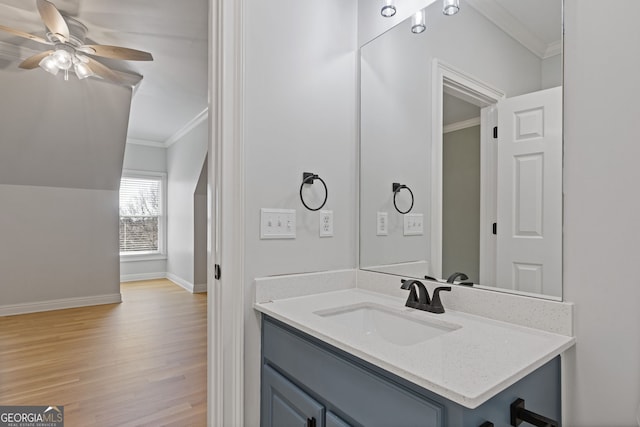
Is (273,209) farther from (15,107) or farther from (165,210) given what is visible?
(165,210)

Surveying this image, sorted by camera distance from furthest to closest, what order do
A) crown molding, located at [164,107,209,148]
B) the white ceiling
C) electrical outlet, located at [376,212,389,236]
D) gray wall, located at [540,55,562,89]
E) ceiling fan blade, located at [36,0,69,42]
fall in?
crown molding, located at [164,107,209,148]
the white ceiling
ceiling fan blade, located at [36,0,69,42]
electrical outlet, located at [376,212,389,236]
gray wall, located at [540,55,562,89]

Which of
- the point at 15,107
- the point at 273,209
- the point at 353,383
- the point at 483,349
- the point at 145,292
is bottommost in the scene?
the point at 145,292

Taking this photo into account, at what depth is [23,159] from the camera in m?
3.72

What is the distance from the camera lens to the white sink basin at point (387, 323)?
1.17 metres

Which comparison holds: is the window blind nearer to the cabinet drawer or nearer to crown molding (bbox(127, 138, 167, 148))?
crown molding (bbox(127, 138, 167, 148))

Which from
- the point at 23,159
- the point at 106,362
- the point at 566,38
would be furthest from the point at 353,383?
the point at 23,159

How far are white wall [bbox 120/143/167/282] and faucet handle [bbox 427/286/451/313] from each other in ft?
19.4

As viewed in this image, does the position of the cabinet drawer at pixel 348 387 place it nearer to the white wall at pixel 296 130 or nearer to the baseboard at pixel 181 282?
the white wall at pixel 296 130

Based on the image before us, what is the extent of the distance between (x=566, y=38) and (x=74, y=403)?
117 inches

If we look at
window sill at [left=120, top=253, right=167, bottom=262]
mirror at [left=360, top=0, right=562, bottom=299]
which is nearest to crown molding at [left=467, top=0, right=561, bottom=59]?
mirror at [left=360, top=0, right=562, bottom=299]

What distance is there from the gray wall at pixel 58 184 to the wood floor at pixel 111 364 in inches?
16.7

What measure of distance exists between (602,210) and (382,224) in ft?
2.75

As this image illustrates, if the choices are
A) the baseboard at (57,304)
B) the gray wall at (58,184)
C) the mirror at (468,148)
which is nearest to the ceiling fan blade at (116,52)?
the gray wall at (58,184)

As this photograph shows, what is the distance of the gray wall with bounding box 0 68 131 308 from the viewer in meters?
3.37
